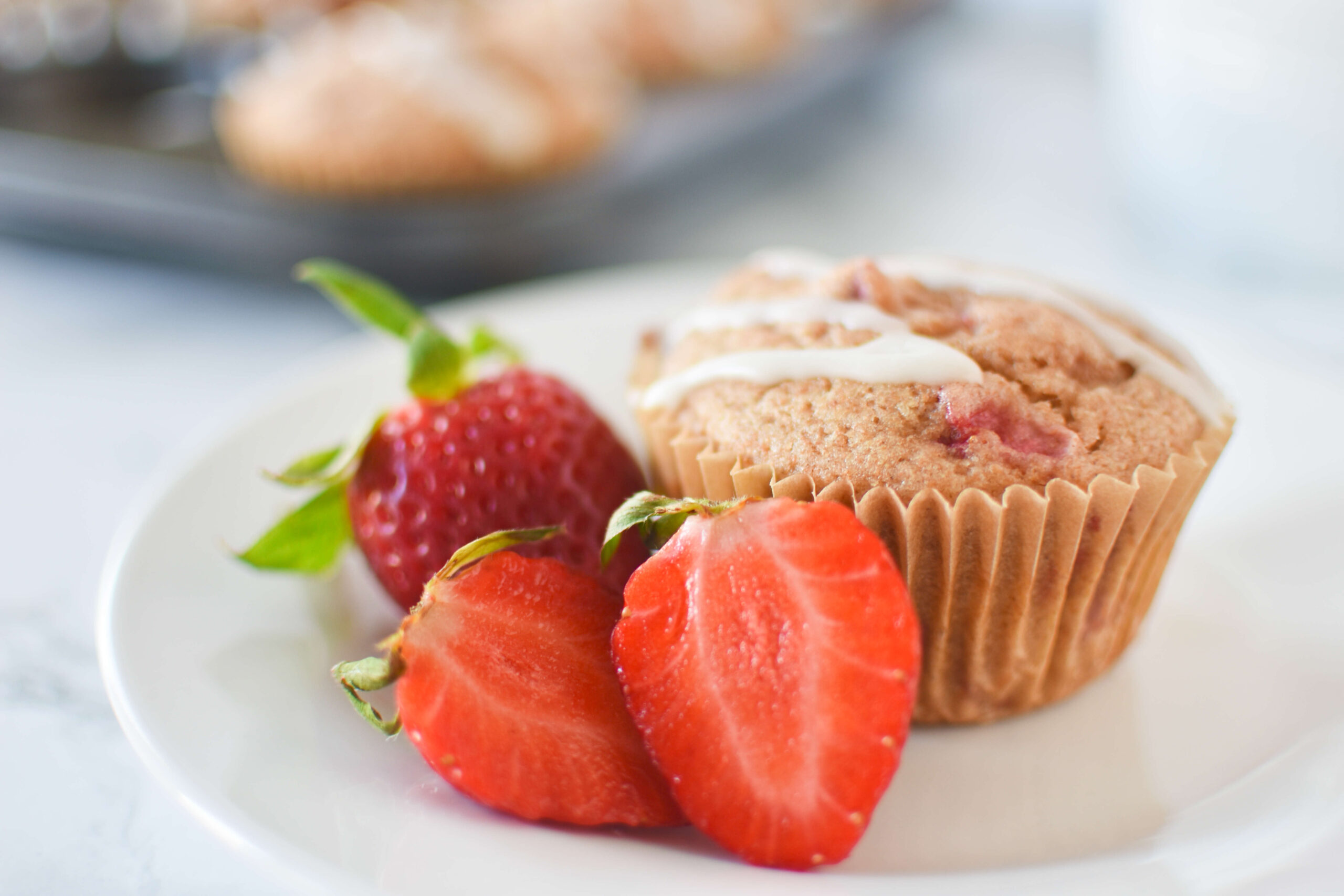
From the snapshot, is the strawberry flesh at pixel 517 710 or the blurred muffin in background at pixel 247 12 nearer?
the strawberry flesh at pixel 517 710

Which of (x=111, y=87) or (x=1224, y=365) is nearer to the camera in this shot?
(x=1224, y=365)

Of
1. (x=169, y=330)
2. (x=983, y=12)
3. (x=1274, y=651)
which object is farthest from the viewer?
(x=983, y=12)

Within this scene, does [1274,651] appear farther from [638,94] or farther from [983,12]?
[983,12]

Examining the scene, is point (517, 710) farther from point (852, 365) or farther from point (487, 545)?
point (852, 365)

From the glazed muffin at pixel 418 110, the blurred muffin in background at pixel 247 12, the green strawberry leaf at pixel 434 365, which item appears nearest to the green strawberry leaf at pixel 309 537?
the green strawberry leaf at pixel 434 365

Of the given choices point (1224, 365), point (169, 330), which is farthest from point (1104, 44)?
point (169, 330)

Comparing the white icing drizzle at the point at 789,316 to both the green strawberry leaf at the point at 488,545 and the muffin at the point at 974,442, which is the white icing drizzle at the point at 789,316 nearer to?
the muffin at the point at 974,442
